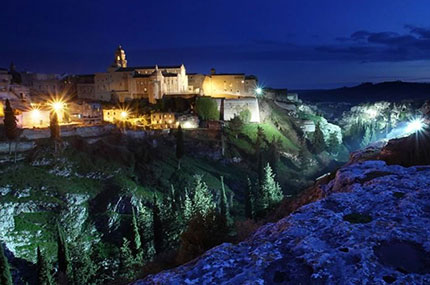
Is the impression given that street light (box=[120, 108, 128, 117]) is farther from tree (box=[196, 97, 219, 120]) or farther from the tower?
the tower

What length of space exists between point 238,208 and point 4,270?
41188 millimetres

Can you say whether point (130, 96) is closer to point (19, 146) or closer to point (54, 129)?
point (54, 129)

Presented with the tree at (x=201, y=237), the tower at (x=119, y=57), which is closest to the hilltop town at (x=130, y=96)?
the tower at (x=119, y=57)

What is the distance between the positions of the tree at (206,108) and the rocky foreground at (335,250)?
74.2 m

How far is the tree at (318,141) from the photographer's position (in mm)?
104369

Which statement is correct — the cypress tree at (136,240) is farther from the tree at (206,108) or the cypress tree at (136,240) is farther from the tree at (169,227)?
the tree at (206,108)

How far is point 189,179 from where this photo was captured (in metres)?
67.1

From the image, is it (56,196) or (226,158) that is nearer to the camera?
(56,196)

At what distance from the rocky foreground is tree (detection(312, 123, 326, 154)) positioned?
300ft

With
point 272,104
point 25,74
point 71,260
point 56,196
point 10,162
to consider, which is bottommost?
point 71,260

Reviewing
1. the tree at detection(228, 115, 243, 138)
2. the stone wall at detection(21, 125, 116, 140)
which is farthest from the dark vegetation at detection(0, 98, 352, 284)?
the tree at detection(228, 115, 243, 138)

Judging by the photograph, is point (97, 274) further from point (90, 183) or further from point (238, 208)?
point (238, 208)

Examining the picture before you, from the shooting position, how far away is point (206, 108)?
89.0 metres

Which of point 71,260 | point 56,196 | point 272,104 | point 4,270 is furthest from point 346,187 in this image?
point 272,104
